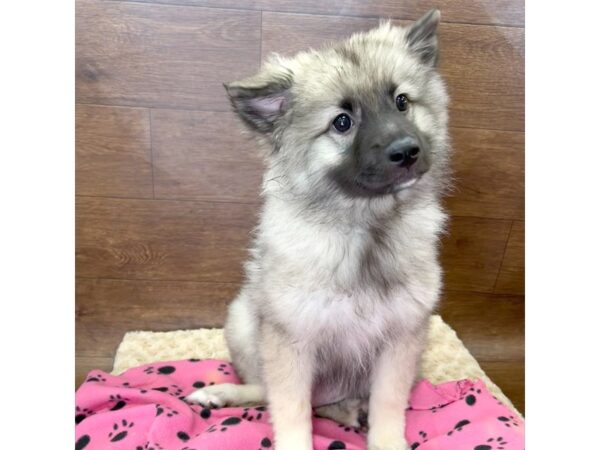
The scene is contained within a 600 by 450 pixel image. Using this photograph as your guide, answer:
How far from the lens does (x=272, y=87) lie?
4.75 feet

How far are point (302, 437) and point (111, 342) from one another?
136cm

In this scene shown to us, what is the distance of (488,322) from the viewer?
259 cm

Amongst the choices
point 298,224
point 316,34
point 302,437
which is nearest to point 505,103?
point 316,34

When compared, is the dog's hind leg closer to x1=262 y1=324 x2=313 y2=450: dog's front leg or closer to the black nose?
x1=262 y1=324 x2=313 y2=450: dog's front leg

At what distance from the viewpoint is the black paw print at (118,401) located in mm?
1812

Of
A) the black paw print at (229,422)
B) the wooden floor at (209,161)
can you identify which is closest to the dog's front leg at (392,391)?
the black paw print at (229,422)

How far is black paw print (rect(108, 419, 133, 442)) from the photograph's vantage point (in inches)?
64.4

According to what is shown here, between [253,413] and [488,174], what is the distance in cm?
145

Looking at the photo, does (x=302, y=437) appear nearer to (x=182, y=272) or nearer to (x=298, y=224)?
(x=298, y=224)

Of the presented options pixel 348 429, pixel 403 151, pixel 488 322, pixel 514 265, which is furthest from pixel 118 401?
pixel 514 265

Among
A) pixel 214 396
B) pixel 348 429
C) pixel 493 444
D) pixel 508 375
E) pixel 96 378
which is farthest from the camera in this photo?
pixel 508 375

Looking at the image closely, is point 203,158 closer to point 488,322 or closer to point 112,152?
point 112,152

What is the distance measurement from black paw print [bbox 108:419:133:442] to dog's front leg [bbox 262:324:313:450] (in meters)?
0.48

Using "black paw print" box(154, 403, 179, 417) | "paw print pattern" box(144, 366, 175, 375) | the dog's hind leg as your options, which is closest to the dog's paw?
the dog's hind leg
